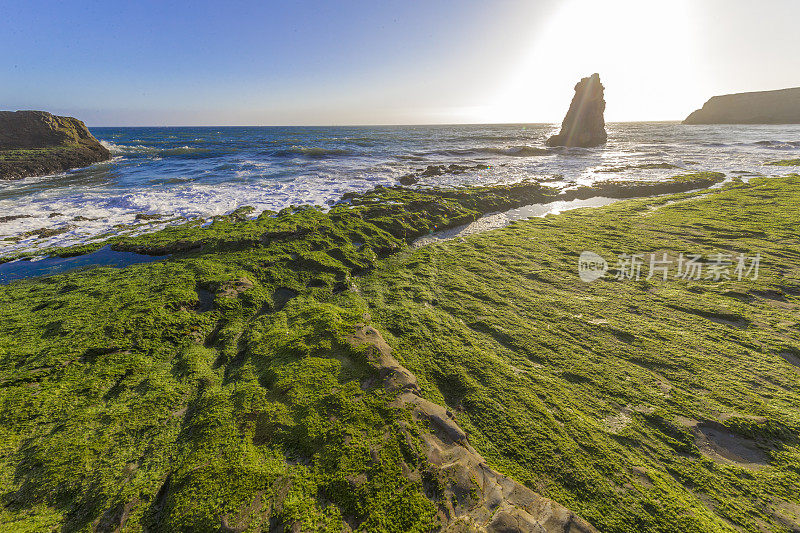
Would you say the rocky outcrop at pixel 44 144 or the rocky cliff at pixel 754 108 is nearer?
the rocky outcrop at pixel 44 144

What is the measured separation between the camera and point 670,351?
648 centimetres

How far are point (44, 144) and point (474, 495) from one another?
66301 mm

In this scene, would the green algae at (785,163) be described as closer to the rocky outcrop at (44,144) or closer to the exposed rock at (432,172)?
the exposed rock at (432,172)

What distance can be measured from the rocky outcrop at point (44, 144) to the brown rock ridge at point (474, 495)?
159ft

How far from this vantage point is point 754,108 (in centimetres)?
13050

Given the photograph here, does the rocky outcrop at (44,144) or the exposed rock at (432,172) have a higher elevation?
the rocky outcrop at (44,144)

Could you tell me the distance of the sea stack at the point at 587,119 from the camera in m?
62.6

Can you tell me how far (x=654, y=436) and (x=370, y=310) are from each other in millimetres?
6463

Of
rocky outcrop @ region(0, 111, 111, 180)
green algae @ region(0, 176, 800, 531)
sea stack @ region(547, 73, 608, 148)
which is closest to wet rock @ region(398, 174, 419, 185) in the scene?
green algae @ region(0, 176, 800, 531)

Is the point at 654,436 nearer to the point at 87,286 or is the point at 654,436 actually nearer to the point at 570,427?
the point at 570,427

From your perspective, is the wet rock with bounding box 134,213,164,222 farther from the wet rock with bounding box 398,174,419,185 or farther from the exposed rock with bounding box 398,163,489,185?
the exposed rock with bounding box 398,163,489,185

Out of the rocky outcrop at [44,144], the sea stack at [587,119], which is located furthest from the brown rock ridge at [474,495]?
the sea stack at [587,119]

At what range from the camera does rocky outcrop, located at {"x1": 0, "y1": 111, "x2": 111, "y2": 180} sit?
32.8 metres

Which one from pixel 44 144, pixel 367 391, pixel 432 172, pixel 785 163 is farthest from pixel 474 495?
pixel 44 144
